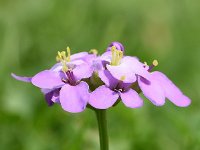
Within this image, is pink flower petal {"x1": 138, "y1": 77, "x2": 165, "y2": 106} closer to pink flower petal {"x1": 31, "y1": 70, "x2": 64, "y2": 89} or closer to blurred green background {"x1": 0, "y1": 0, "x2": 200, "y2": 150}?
pink flower petal {"x1": 31, "y1": 70, "x2": 64, "y2": 89}

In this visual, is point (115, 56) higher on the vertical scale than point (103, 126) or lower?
higher

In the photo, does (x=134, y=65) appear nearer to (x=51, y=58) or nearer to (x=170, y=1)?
(x=51, y=58)

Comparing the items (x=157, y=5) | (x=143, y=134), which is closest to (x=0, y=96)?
(x=143, y=134)

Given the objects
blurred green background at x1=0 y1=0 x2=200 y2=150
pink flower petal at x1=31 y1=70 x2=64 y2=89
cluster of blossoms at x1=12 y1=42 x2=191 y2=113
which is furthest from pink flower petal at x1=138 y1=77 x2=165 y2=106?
blurred green background at x1=0 y1=0 x2=200 y2=150

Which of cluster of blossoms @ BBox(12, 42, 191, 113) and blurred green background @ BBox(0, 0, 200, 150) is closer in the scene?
cluster of blossoms @ BBox(12, 42, 191, 113)

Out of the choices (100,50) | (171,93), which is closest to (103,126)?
(171,93)

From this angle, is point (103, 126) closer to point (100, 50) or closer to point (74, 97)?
point (74, 97)

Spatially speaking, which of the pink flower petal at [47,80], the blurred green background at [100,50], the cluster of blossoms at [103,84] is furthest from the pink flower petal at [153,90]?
the blurred green background at [100,50]

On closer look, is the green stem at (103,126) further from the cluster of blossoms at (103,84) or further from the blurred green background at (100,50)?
the blurred green background at (100,50)
